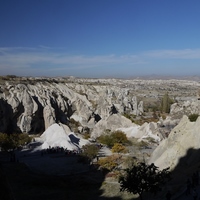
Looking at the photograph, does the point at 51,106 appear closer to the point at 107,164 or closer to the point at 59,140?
the point at 59,140

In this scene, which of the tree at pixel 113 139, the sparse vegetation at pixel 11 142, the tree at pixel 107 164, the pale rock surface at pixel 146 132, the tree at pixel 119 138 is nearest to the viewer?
the tree at pixel 107 164

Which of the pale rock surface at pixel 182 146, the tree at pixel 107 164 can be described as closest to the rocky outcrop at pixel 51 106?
the tree at pixel 107 164

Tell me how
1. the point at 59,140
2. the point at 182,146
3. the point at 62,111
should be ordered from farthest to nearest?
the point at 62,111 < the point at 59,140 < the point at 182,146

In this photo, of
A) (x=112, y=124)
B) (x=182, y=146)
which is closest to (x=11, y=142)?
(x=112, y=124)

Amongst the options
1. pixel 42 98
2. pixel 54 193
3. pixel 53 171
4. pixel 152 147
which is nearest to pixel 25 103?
pixel 42 98

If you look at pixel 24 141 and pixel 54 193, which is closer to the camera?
pixel 54 193

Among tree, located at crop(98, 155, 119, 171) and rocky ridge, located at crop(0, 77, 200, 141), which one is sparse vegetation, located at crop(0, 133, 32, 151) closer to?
rocky ridge, located at crop(0, 77, 200, 141)

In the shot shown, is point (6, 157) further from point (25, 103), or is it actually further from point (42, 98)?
point (42, 98)

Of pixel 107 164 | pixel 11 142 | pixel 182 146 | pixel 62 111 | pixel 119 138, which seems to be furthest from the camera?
pixel 62 111

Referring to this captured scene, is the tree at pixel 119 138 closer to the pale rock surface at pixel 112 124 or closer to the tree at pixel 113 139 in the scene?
the tree at pixel 113 139

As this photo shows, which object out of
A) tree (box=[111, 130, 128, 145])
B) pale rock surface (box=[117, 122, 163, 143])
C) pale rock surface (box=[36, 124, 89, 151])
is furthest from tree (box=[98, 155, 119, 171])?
pale rock surface (box=[117, 122, 163, 143])

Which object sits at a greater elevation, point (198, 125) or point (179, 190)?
point (198, 125)
